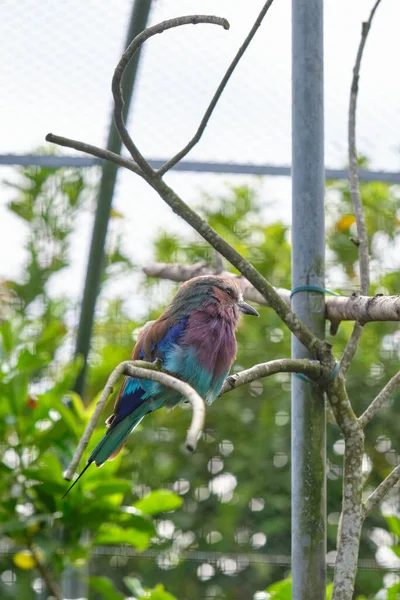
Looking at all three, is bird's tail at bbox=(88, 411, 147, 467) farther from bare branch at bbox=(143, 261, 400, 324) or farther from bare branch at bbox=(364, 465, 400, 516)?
bare branch at bbox=(364, 465, 400, 516)

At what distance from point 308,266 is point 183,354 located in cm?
33

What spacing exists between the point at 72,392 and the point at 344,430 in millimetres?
1728

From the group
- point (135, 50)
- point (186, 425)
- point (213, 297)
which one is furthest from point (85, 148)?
point (186, 425)

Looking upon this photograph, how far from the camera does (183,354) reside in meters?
1.67

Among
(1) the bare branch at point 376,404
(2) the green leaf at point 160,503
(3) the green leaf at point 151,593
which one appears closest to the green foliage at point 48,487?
(2) the green leaf at point 160,503

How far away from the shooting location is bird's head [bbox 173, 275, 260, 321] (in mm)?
1745

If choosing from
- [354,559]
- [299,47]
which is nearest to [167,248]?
[299,47]

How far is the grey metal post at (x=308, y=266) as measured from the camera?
1.43 metres

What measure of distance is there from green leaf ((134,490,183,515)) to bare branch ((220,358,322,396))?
1.33 meters

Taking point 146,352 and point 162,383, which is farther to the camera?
point 146,352

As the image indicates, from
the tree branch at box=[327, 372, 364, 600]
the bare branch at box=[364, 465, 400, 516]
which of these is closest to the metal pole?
the tree branch at box=[327, 372, 364, 600]

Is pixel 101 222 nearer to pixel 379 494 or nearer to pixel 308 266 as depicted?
pixel 308 266

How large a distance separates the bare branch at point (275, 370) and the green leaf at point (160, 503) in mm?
1328

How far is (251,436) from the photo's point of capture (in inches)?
133
